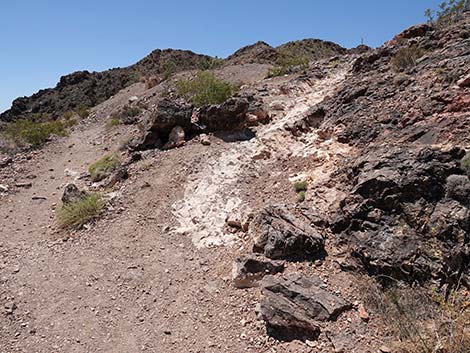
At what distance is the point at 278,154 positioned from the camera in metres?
9.62

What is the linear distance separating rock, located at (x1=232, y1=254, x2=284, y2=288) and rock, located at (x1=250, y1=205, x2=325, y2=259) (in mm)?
246

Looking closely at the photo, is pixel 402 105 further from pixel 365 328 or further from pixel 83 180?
pixel 83 180

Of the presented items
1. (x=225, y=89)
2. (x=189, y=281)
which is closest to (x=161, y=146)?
(x=225, y=89)

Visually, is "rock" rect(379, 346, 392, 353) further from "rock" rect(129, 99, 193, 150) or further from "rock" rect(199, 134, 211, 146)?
"rock" rect(129, 99, 193, 150)

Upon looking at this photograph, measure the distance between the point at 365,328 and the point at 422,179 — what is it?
8.58 ft

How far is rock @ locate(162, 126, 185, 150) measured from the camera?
10.7 m

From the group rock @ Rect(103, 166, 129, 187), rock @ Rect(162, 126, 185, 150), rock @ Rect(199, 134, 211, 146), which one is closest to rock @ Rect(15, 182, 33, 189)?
rock @ Rect(103, 166, 129, 187)

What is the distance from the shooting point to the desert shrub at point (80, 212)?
26.5 feet

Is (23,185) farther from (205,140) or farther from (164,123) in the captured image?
(205,140)

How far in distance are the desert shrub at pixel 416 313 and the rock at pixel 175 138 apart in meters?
7.11

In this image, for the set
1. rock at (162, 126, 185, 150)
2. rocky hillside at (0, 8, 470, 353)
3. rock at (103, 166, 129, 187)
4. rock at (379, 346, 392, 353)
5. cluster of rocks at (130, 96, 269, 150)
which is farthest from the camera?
cluster of rocks at (130, 96, 269, 150)

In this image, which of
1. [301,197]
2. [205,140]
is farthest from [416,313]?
[205,140]

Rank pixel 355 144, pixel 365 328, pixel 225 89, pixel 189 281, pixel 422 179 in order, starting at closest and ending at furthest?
pixel 365 328, pixel 422 179, pixel 189 281, pixel 355 144, pixel 225 89

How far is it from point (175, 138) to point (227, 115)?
1.77 meters
